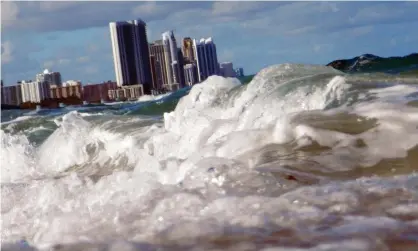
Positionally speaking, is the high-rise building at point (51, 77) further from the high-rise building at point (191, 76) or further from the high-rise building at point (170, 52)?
the high-rise building at point (191, 76)

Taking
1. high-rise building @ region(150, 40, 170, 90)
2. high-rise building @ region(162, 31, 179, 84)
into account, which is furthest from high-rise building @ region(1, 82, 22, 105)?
high-rise building @ region(162, 31, 179, 84)

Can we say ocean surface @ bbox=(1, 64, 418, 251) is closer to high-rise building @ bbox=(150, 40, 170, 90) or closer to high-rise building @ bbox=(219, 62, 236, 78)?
high-rise building @ bbox=(219, 62, 236, 78)

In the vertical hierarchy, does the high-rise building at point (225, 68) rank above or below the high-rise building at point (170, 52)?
below

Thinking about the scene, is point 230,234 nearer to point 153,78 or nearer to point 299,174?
point 299,174

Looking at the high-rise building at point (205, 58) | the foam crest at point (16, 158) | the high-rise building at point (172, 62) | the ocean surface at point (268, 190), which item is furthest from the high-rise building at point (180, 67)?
the ocean surface at point (268, 190)

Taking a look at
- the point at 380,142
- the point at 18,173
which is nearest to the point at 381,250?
the point at 380,142

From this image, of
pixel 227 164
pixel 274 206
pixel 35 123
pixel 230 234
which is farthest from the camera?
pixel 35 123
